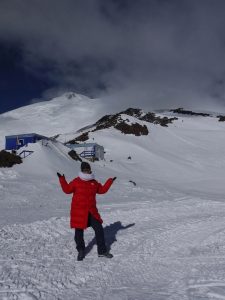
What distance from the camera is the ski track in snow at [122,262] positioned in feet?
16.3

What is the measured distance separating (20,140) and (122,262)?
30953mm

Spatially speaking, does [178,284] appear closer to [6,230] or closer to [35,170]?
[6,230]

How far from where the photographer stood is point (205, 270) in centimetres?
599

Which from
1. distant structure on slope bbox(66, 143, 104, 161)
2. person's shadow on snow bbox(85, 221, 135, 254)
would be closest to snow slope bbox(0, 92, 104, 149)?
distant structure on slope bbox(66, 143, 104, 161)

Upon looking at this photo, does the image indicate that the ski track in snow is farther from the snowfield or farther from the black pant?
the black pant

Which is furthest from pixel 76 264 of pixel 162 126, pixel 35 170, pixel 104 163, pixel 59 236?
pixel 162 126

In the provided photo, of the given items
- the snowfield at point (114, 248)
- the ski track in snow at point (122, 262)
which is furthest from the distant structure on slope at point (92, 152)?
the ski track in snow at point (122, 262)

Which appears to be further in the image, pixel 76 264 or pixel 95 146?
pixel 95 146

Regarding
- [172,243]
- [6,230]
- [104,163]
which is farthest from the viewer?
[104,163]

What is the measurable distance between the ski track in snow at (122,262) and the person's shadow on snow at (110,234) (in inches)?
0.9

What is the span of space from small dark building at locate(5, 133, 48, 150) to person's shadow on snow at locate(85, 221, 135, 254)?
77.7 feet

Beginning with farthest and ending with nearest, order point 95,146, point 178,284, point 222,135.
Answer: point 222,135 → point 95,146 → point 178,284

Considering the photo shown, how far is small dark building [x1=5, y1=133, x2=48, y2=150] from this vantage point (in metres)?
34.5

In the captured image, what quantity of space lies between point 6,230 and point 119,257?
323 centimetres
